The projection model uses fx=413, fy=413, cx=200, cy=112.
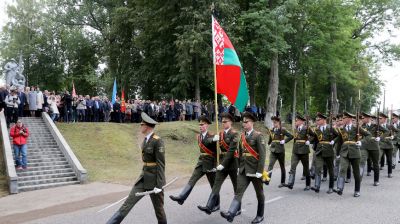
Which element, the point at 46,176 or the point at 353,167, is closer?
the point at 353,167

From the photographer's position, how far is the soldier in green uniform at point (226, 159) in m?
8.31

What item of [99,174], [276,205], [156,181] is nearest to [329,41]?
[99,174]

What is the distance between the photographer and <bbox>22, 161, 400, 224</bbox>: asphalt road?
8305 mm

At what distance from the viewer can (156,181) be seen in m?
6.68

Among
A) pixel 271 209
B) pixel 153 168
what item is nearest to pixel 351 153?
pixel 271 209

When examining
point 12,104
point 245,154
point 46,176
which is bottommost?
point 46,176

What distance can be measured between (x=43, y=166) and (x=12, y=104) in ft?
13.1

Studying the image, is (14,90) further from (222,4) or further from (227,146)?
(222,4)

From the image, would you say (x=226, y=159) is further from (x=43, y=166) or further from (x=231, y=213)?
(x=43, y=166)

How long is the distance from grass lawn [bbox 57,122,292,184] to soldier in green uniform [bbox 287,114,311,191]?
4969mm

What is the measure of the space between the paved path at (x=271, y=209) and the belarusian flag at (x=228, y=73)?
2.58 metres

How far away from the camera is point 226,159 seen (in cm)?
833

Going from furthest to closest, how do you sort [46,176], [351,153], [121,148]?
[121,148] < [46,176] < [351,153]

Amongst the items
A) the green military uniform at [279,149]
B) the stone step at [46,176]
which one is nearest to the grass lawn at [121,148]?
the stone step at [46,176]
